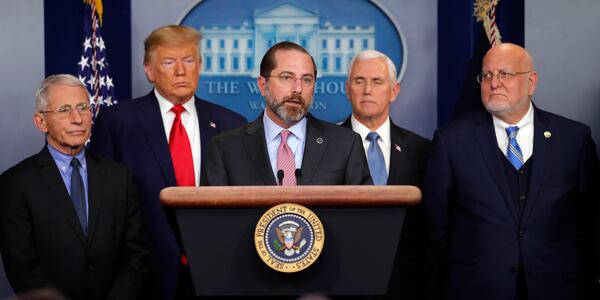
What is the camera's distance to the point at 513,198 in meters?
3.83

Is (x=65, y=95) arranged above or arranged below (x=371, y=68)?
below

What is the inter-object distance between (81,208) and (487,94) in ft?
5.91

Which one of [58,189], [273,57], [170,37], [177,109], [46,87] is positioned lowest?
[58,189]

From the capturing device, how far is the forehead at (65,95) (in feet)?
12.8

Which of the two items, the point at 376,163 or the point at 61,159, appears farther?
the point at 376,163

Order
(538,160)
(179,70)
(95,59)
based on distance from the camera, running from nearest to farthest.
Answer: (538,160), (179,70), (95,59)

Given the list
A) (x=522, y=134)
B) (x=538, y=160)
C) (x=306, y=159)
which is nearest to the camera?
(x=306, y=159)

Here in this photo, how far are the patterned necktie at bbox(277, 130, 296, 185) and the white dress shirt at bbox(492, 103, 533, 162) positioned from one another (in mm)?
1137

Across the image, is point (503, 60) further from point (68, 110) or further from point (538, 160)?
point (68, 110)

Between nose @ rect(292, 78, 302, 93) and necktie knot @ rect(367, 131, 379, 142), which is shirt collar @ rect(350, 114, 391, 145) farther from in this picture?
nose @ rect(292, 78, 302, 93)

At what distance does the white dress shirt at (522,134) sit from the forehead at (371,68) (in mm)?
693

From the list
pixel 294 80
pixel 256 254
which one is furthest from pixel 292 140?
pixel 256 254

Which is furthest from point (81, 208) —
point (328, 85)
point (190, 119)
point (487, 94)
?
point (328, 85)

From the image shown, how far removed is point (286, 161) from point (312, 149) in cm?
10
